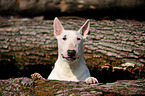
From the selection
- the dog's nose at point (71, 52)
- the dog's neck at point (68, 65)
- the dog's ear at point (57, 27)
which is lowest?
the dog's neck at point (68, 65)

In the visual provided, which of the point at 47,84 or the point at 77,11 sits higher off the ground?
the point at 77,11

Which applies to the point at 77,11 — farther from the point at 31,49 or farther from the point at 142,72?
the point at 142,72

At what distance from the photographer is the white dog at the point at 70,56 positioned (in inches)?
115

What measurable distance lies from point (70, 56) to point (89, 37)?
199 centimetres

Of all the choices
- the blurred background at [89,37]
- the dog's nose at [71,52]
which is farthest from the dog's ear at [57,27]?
the blurred background at [89,37]

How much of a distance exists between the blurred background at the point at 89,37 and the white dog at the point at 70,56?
1348 millimetres

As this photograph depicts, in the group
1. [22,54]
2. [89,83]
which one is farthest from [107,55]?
[22,54]

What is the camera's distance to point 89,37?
475 cm

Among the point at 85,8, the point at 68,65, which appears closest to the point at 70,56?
the point at 68,65

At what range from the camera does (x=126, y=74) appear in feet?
15.0

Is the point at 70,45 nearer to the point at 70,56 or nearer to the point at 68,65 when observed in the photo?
the point at 70,56

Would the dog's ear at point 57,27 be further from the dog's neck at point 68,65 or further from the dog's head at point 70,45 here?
the dog's neck at point 68,65

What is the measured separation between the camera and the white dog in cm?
293

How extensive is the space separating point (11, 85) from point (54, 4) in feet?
9.86
